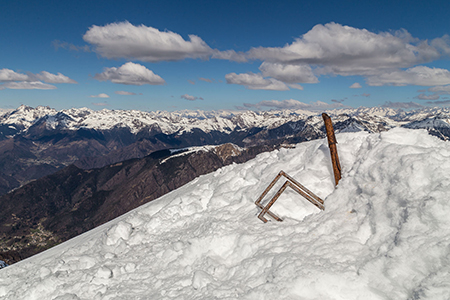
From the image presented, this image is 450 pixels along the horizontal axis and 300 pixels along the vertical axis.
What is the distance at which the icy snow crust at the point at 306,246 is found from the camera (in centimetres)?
720

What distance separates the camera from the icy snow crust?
7.20 m

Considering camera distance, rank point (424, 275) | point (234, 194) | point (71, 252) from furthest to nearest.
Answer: point (234, 194) → point (71, 252) → point (424, 275)

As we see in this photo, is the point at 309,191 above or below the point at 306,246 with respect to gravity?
above

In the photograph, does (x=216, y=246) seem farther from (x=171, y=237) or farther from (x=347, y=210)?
(x=347, y=210)

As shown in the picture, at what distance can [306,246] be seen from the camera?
30.6ft

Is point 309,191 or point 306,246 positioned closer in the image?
point 306,246

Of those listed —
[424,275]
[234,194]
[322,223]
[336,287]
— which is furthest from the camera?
[234,194]

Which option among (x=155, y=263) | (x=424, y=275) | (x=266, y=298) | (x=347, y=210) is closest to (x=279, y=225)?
(x=347, y=210)

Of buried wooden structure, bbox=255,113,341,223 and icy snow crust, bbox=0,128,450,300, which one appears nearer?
icy snow crust, bbox=0,128,450,300

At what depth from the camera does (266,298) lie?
7.59 metres

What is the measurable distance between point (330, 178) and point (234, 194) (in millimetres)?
6985

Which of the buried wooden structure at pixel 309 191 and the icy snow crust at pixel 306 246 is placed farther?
the buried wooden structure at pixel 309 191

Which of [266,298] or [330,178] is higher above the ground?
[330,178]

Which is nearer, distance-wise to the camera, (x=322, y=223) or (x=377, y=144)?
(x=322, y=223)
